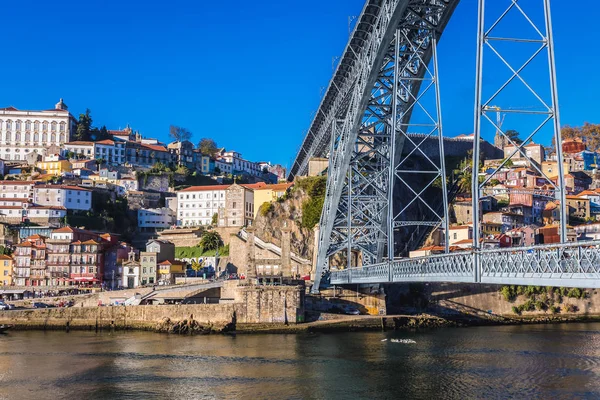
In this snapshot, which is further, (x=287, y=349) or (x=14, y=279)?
(x=14, y=279)

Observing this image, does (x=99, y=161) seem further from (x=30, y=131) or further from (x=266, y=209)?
(x=266, y=209)

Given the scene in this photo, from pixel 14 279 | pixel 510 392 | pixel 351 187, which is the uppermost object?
pixel 351 187

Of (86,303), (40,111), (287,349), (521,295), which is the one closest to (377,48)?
(287,349)

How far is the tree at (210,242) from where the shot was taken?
67.4 meters

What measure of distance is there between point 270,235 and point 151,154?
4480cm

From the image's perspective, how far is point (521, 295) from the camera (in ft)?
168

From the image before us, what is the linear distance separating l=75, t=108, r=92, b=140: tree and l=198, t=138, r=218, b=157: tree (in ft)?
56.1

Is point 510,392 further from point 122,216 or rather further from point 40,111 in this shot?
point 40,111

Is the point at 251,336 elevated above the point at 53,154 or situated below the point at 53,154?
below

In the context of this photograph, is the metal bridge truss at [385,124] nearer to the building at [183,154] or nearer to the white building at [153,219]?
the white building at [153,219]

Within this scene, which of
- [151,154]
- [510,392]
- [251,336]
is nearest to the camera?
[510,392]

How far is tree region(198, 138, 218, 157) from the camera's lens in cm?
11316

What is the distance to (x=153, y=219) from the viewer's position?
81000 mm

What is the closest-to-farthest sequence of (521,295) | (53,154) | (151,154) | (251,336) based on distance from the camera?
(251,336)
(521,295)
(53,154)
(151,154)
